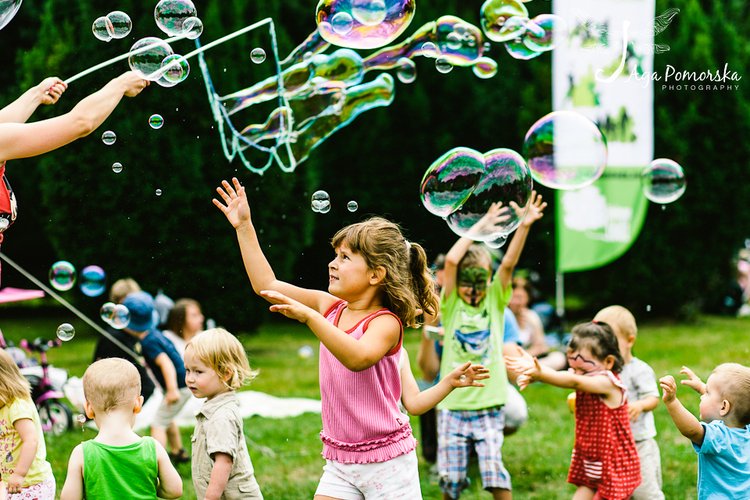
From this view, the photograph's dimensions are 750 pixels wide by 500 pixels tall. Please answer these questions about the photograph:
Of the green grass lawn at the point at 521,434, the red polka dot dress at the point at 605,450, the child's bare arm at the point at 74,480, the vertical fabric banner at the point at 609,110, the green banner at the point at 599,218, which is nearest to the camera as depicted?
the child's bare arm at the point at 74,480

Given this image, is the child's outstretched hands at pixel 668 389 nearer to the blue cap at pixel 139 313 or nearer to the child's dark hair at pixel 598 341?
the child's dark hair at pixel 598 341

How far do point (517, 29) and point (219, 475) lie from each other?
3130 mm

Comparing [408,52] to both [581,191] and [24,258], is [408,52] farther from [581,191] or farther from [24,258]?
[24,258]

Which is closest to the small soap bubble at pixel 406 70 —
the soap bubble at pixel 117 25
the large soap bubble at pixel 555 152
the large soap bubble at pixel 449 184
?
the large soap bubble at pixel 555 152

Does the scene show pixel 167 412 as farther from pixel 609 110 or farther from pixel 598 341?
pixel 609 110

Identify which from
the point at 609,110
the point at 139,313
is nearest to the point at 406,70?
the point at 139,313

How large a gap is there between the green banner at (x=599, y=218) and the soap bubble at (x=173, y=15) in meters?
6.81

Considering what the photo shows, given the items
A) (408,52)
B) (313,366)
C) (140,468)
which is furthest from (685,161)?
(140,468)

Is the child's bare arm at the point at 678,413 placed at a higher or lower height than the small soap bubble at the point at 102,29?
lower

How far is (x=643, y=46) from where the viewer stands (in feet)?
35.1

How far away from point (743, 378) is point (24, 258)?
13193mm

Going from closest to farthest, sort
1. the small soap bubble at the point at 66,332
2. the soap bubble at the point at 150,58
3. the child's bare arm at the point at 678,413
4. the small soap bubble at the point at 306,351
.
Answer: the child's bare arm at the point at 678,413 < the soap bubble at the point at 150,58 < the small soap bubble at the point at 66,332 < the small soap bubble at the point at 306,351

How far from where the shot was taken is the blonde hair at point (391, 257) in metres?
3.39

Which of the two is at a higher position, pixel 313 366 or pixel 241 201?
pixel 241 201
